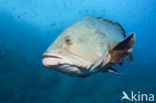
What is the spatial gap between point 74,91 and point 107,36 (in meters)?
12.1

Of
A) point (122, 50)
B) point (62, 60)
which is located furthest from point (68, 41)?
point (122, 50)

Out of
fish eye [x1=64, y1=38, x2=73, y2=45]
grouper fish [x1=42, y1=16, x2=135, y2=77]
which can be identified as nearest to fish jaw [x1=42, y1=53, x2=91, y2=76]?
grouper fish [x1=42, y1=16, x2=135, y2=77]

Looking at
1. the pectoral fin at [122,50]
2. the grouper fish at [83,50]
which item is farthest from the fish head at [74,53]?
the pectoral fin at [122,50]

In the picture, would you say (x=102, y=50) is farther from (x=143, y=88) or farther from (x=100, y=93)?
(x=143, y=88)

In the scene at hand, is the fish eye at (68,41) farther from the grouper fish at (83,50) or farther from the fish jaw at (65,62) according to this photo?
the fish jaw at (65,62)

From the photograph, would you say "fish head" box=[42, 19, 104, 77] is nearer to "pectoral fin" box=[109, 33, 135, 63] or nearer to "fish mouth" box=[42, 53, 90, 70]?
"fish mouth" box=[42, 53, 90, 70]

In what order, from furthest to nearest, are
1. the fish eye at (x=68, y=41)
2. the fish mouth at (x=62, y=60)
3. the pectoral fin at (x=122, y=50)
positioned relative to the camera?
1. the pectoral fin at (x=122, y=50)
2. the fish eye at (x=68, y=41)
3. the fish mouth at (x=62, y=60)

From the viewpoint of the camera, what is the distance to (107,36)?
10.8ft

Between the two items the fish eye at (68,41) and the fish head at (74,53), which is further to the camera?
the fish eye at (68,41)

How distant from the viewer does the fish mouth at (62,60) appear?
245 cm

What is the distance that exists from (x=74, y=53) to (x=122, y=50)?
106 centimetres

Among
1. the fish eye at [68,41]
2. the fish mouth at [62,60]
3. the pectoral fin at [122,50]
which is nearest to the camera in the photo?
the fish mouth at [62,60]

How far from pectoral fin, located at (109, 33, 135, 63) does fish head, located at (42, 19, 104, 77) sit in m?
0.34

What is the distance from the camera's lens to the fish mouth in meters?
2.45
